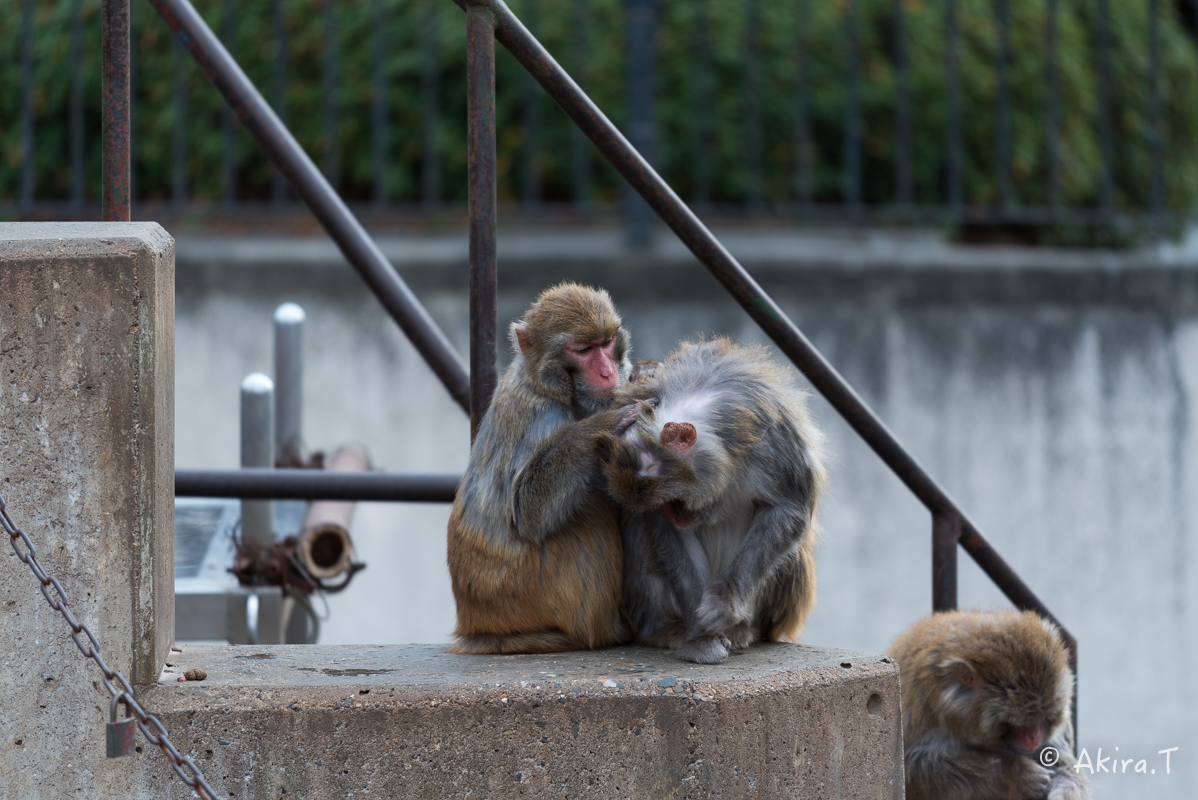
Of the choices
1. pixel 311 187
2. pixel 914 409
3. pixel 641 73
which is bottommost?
pixel 914 409

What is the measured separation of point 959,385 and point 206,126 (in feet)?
13.0

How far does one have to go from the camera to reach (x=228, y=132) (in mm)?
5902

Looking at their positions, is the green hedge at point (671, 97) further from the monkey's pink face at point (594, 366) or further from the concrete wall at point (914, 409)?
the monkey's pink face at point (594, 366)

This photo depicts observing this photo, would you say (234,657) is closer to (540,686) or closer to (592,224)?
(540,686)

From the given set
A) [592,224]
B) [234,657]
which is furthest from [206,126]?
[234,657]

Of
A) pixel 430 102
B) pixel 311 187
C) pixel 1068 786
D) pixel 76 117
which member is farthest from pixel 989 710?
pixel 76 117

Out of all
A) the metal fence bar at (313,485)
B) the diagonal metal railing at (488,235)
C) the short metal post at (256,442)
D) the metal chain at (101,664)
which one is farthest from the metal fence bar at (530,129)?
the metal chain at (101,664)

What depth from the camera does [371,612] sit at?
6.11 meters

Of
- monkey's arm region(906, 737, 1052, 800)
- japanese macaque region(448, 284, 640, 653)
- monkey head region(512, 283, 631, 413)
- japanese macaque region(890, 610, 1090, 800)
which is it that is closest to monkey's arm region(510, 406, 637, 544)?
japanese macaque region(448, 284, 640, 653)

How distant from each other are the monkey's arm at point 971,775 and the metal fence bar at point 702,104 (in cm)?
320

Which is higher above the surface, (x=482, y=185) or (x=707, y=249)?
(x=482, y=185)

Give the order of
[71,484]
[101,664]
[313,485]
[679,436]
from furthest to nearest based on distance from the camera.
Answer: [313,485], [679,436], [71,484], [101,664]

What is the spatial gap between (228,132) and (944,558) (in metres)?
3.94

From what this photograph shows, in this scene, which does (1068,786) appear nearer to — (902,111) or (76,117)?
(902,111)
